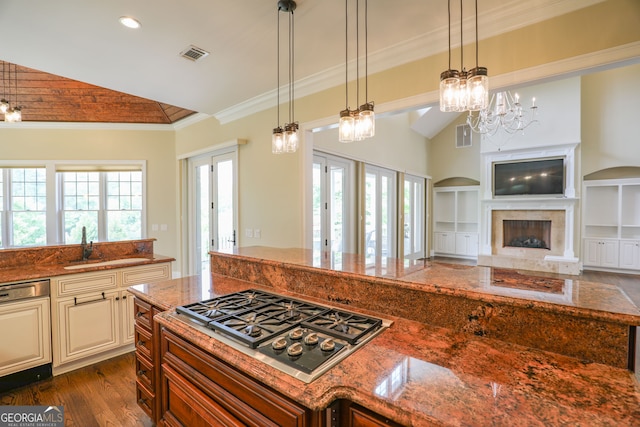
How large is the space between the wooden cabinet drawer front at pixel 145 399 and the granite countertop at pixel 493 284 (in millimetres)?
1071

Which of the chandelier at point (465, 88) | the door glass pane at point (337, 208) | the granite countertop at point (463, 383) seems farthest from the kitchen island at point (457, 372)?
the door glass pane at point (337, 208)

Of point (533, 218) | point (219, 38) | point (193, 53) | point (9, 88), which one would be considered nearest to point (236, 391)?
point (219, 38)

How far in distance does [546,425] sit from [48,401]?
3.17 m

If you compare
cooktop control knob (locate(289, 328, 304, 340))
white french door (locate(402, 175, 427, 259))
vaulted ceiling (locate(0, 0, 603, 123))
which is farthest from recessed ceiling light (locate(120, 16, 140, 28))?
white french door (locate(402, 175, 427, 259))

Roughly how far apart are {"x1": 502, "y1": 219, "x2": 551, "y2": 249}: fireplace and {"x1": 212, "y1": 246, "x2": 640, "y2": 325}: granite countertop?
279 inches

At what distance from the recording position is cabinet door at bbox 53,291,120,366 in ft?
8.57

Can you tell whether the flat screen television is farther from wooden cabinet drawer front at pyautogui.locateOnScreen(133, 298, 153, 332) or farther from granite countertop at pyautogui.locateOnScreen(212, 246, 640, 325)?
wooden cabinet drawer front at pyautogui.locateOnScreen(133, 298, 153, 332)

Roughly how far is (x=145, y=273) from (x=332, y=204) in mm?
2875

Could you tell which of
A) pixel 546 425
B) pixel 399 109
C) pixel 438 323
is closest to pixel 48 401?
pixel 438 323

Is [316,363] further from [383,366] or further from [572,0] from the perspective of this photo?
[572,0]

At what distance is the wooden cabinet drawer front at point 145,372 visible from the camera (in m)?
1.88

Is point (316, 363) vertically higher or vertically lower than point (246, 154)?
lower

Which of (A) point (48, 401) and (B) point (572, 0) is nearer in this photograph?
(B) point (572, 0)

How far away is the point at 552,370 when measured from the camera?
0.99 metres
